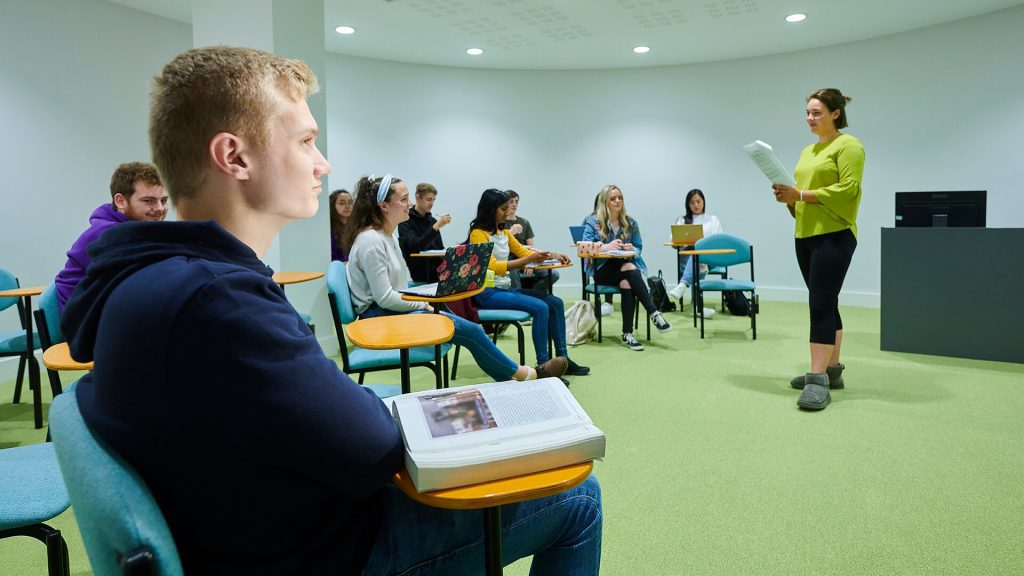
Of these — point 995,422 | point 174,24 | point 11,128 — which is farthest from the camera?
point 174,24

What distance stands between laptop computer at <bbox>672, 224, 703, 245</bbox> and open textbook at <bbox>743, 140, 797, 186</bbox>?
2.61m

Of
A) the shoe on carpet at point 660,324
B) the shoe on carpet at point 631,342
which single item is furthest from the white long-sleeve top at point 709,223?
the shoe on carpet at point 631,342

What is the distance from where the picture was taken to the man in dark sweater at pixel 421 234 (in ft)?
18.2

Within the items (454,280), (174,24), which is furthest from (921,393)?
(174,24)

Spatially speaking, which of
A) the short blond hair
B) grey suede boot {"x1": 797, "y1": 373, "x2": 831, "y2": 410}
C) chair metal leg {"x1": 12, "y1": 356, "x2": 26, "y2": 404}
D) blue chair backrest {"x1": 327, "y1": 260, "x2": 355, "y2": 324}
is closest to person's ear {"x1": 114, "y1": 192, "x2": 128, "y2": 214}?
blue chair backrest {"x1": 327, "y1": 260, "x2": 355, "y2": 324}

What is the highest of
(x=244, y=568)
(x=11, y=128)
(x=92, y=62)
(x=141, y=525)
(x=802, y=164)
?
(x=92, y=62)

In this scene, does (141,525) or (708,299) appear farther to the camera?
(708,299)

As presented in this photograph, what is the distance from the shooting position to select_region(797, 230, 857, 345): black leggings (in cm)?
323

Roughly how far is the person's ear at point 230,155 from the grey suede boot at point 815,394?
324 cm

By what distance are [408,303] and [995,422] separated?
306 centimetres

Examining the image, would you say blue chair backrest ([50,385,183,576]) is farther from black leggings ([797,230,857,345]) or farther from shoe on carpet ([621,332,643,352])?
shoe on carpet ([621,332,643,352])

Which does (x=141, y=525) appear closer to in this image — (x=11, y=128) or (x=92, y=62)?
(x=11, y=128)

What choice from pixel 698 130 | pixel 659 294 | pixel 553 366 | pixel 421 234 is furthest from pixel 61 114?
pixel 698 130

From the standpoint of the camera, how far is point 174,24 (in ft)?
18.9
